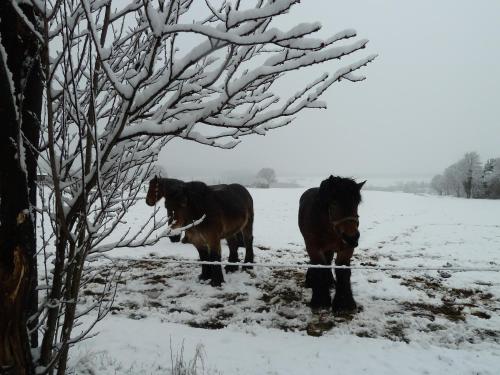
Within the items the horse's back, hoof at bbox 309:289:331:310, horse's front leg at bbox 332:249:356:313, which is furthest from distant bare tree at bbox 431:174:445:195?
hoof at bbox 309:289:331:310

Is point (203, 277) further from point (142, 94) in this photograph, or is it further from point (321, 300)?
point (142, 94)

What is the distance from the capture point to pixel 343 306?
4230 millimetres

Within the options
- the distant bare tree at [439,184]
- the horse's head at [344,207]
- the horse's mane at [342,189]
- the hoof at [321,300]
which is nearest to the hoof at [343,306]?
the hoof at [321,300]

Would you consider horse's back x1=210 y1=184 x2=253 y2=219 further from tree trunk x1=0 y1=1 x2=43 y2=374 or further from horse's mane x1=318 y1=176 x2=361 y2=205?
tree trunk x1=0 y1=1 x2=43 y2=374

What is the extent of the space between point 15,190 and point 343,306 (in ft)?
12.9

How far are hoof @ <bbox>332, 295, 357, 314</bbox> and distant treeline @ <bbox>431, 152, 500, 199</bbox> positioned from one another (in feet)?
183

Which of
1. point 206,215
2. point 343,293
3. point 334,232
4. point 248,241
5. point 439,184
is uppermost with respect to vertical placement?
point 439,184

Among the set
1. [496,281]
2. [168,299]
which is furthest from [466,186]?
[168,299]

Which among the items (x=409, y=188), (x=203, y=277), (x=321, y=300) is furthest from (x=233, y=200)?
(x=409, y=188)

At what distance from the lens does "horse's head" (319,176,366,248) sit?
379 cm

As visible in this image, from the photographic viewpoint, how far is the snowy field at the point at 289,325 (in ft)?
9.93

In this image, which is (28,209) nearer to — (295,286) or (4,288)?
(4,288)

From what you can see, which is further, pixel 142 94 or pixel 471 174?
pixel 471 174

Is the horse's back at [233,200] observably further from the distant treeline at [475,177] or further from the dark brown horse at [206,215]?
the distant treeline at [475,177]
